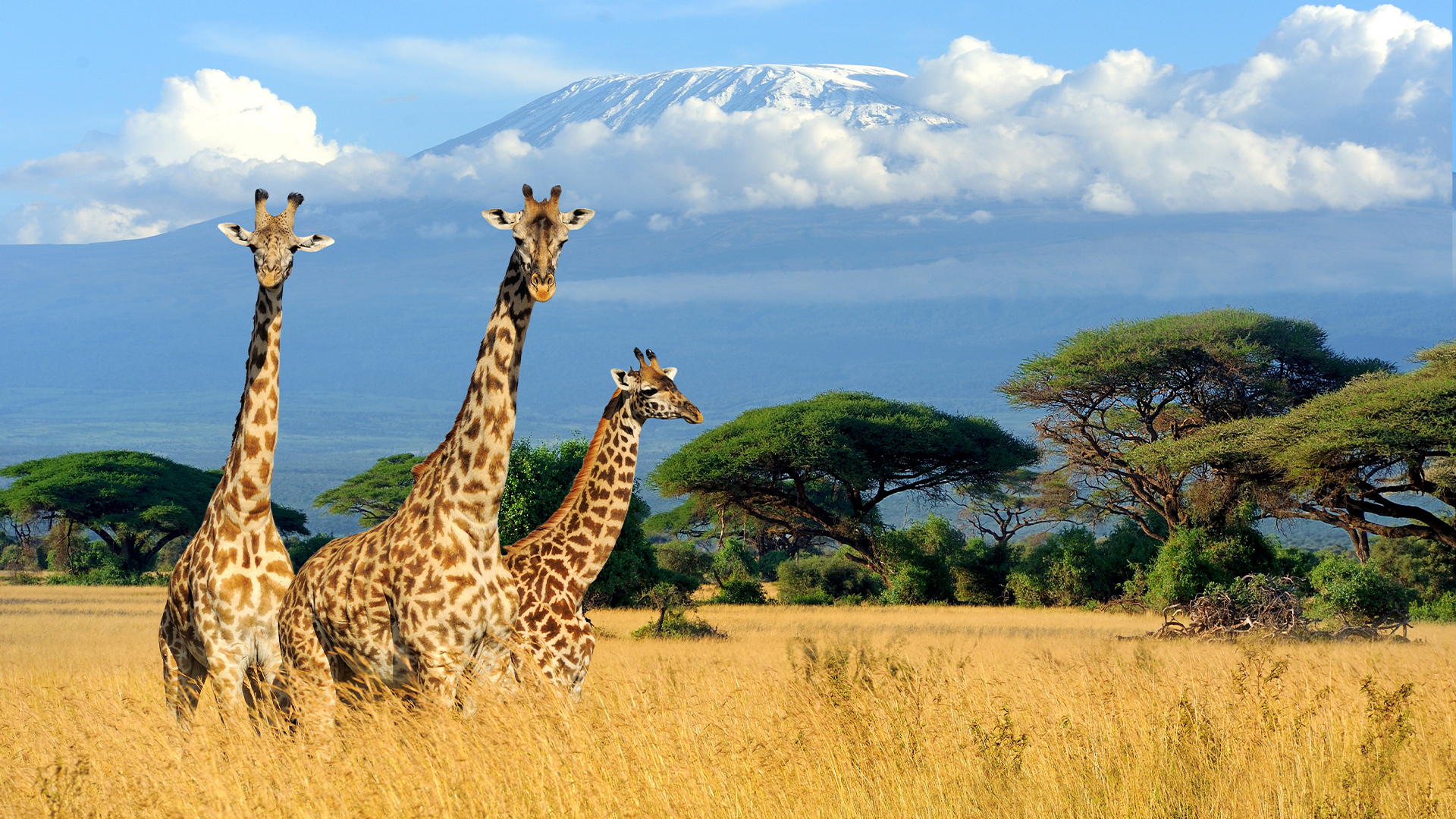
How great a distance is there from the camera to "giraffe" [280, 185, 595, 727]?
6.79m

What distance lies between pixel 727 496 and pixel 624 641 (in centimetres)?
1794

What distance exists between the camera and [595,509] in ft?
28.2

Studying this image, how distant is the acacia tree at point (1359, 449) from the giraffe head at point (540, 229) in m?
21.9

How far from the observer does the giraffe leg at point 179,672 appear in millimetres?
7797

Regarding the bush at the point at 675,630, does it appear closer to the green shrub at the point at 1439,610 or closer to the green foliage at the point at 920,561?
the green foliage at the point at 920,561

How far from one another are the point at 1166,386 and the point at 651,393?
1183 inches

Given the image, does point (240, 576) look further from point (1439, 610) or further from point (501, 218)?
point (1439, 610)

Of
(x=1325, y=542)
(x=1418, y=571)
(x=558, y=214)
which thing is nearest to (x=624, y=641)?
(x=558, y=214)

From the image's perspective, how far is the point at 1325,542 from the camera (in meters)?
121

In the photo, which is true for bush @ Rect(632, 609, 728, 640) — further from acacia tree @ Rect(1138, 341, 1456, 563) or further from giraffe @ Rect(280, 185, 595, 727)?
giraffe @ Rect(280, 185, 595, 727)

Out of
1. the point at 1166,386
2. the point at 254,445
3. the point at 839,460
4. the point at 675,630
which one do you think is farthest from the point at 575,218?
the point at 1166,386

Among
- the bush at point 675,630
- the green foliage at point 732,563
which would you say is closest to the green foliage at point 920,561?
the green foliage at point 732,563

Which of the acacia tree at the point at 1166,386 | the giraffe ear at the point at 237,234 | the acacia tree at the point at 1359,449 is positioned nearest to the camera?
the giraffe ear at the point at 237,234

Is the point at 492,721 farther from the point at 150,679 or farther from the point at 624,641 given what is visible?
the point at 624,641
